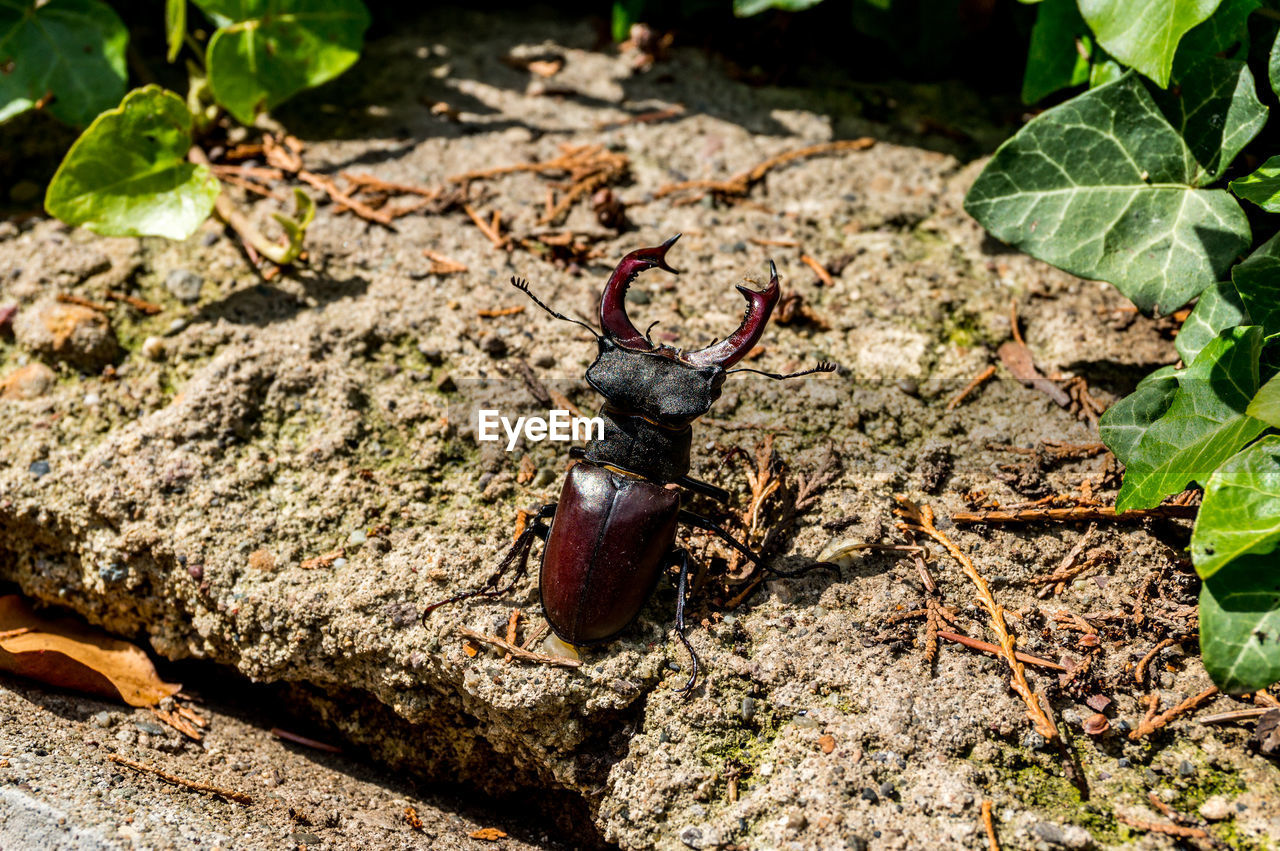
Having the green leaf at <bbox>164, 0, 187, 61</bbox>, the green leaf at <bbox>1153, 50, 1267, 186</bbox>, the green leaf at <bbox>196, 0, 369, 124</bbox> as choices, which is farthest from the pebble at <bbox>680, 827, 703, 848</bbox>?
the green leaf at <bbox>164, 0, 187, 61</bbox>

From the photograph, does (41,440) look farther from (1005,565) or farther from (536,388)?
(1005,565)

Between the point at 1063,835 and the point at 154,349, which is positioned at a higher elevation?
the point at 154,349

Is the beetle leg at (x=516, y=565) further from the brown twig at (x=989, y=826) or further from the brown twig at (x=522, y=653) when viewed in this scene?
the brown twig at (x=989, y=826)

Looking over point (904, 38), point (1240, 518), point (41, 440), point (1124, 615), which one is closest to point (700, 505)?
point (1124, 615)

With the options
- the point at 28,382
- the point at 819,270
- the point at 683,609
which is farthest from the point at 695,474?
the point at 28,382

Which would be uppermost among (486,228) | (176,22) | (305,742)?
(176,22)

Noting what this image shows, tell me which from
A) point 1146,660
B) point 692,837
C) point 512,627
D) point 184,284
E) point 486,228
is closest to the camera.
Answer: point 692,837

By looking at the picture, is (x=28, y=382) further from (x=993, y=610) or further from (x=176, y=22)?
(x=993, y=610)

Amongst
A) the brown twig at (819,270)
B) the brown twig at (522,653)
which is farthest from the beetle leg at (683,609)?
the brown twig at (819,270)
